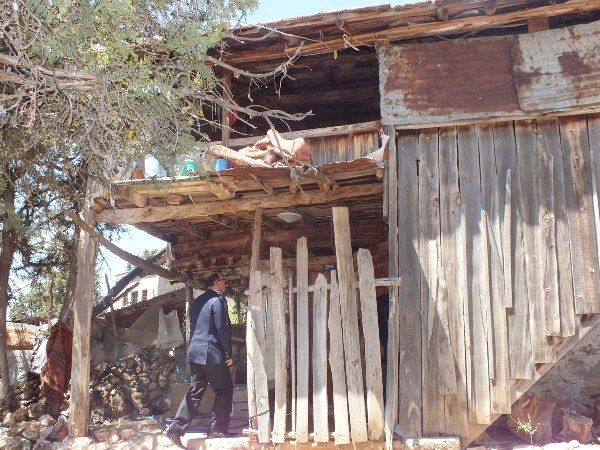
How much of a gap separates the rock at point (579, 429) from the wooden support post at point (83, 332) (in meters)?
5.30

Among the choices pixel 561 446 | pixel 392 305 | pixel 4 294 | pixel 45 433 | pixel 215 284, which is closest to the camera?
pixel 561 446

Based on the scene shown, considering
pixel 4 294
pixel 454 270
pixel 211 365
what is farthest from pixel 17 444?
pixel 454 270

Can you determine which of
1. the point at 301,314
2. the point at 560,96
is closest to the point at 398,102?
the point at 560,96

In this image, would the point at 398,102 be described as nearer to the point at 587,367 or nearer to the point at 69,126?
the point at 69,126

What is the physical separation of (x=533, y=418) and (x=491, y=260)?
1898 mm

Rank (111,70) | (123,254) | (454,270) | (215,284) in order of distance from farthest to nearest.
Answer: (123,254), (215,284), (454,270), (111,70)

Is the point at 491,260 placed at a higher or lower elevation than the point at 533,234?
lower

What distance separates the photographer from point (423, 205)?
7270mm

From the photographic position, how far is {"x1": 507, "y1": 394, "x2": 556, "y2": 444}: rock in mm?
7195

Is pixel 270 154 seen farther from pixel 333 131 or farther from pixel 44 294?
pixel 44 294

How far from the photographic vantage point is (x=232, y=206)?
26.7 feet

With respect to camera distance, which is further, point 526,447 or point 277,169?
point 277,169

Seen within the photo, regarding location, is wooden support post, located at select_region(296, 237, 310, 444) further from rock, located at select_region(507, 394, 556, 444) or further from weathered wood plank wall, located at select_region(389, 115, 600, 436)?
rock, located at select_region(507, 394, 556, 444)

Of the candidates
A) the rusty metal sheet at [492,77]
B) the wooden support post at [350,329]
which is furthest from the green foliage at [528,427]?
the rusty metal sheet at [492,77]
